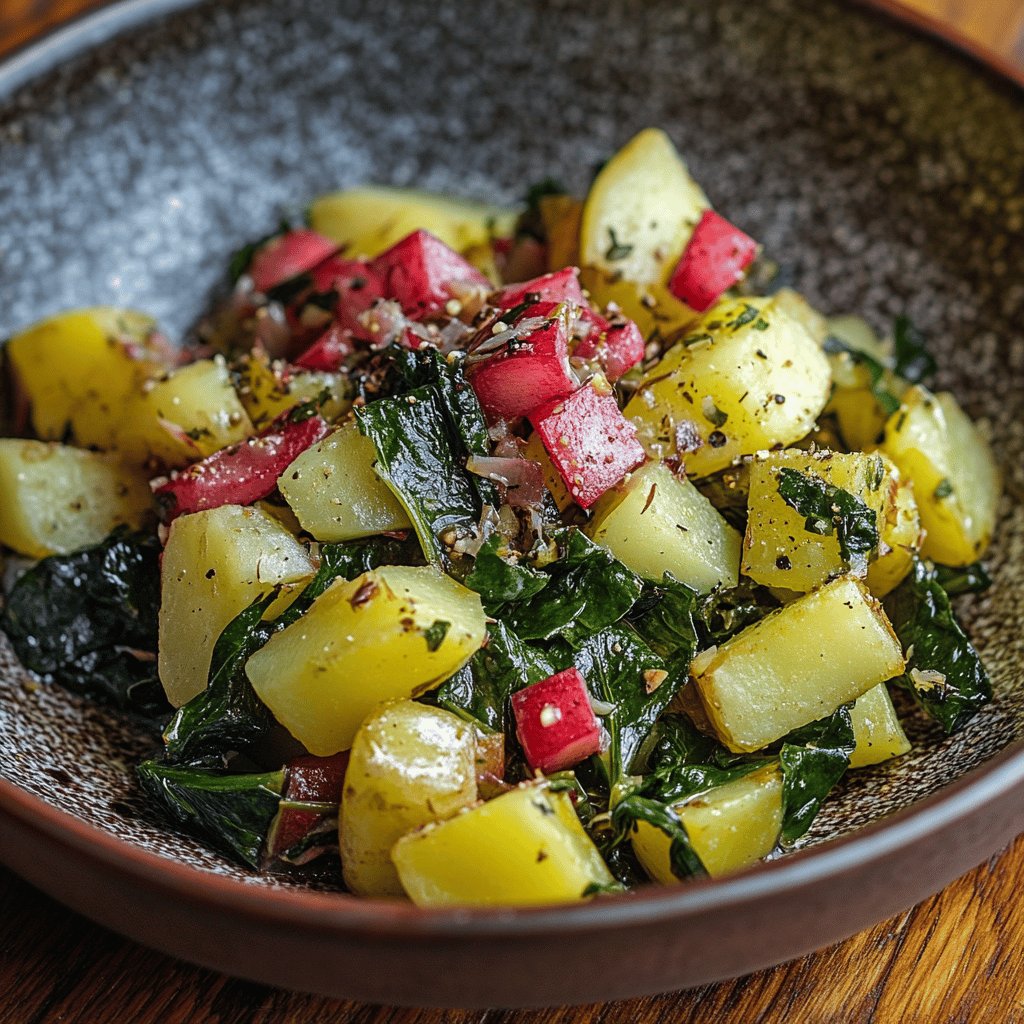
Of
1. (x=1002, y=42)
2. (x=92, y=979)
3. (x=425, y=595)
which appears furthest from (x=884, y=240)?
(x=92, y=979)

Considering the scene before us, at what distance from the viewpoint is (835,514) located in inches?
95.1

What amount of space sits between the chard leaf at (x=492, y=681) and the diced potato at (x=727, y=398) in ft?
1.80

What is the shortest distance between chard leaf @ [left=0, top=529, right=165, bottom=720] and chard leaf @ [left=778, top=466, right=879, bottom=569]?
4.70ft

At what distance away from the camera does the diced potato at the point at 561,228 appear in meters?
3.18

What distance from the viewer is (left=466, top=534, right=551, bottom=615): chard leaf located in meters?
2.32

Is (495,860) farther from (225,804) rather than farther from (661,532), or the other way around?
(661,532)

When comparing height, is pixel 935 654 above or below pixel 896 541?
below

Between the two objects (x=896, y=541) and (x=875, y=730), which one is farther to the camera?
(x=896, y=541)

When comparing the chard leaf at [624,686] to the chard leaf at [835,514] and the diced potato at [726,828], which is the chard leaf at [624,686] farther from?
the chard leaf at [835,514]

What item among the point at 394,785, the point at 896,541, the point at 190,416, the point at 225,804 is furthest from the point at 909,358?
the point at 225,804

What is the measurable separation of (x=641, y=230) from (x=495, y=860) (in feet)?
5.90

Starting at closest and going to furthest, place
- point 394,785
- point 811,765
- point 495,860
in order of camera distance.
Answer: point 495,860 → point 394,785 → point 811,765

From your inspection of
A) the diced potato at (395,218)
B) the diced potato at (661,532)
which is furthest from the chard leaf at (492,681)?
the diced potato at (395,218)

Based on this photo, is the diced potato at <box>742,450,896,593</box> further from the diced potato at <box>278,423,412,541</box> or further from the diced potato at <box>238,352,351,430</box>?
the diced potato at <box>238,352,351,430</box>
